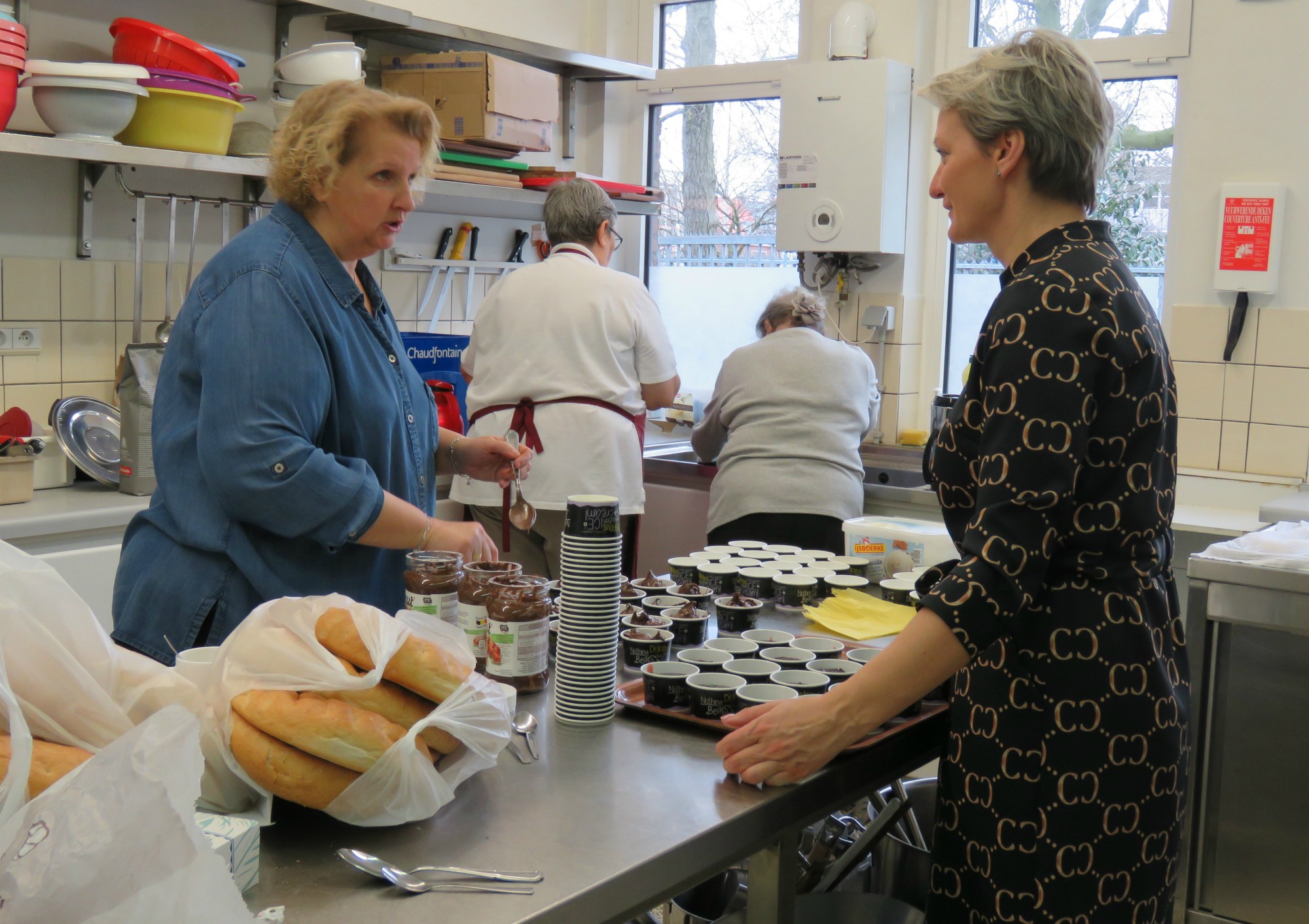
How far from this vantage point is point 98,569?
2.68 meters

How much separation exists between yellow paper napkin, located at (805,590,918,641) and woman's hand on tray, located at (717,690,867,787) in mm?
483

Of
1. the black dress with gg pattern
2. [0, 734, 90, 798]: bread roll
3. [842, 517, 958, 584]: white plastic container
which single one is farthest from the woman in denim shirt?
[842, 517, 958, 584]: white plastic container

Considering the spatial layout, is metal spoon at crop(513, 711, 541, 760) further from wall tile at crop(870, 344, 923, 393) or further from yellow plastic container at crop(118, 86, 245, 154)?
wall tile at crop(870, 344, 923, 393)

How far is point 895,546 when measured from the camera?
2164 millimetres

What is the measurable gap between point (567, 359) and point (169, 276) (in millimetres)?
1105

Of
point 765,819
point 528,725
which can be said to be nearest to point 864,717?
point 765,819


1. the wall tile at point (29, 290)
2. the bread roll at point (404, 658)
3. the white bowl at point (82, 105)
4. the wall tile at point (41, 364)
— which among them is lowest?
the bread roll at point (404, 658)

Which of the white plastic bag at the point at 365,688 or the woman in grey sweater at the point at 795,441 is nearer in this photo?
the white plastic bag at the point at 365,688

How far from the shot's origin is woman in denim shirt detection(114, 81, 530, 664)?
57.6 inches

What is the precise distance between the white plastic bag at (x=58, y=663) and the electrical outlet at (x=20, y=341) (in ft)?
7.09

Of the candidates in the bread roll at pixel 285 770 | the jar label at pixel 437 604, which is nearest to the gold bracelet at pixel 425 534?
the jar label at pixel 437 604

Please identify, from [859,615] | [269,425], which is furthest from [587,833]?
[859,615]

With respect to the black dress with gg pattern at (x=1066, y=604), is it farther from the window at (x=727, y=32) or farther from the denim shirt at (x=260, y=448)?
the window at (x=727, y=32)

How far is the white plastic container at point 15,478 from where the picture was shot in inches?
103
